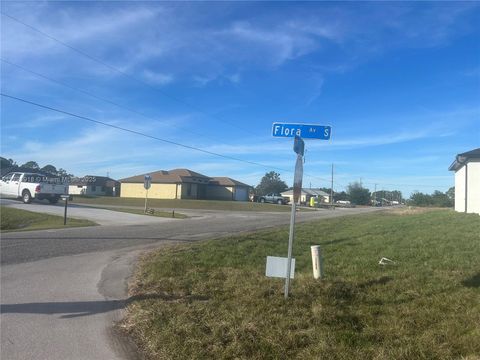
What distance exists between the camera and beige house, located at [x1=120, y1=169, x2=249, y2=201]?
223 feet

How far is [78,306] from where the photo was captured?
6.53 meters

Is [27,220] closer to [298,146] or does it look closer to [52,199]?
[52,199]

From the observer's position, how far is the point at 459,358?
13.7 ft

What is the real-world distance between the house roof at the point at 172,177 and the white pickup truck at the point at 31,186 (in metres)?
36.4

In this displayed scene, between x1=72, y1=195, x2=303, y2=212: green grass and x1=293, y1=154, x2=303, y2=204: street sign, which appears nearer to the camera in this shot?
x1=293, y1=154, x2=303, y2=204: street sign

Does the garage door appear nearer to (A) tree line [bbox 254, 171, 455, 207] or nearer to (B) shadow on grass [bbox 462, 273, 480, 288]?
(A) tree line [bbox 254, 171, 455, 207]

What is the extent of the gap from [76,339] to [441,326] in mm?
4023

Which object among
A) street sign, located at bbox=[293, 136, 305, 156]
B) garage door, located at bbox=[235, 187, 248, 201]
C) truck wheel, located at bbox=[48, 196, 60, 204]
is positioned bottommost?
truck wheel, located at bbox=[48, 196, 60, 204]

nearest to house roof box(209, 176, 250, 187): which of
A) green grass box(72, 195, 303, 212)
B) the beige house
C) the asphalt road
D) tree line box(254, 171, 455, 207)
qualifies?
the beige house

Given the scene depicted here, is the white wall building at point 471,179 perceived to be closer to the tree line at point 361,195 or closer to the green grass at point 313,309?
the green grass at point 313,309

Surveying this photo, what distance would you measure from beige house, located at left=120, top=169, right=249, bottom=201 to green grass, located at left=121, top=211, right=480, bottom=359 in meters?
58.5

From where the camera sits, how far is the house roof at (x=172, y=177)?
6838cm

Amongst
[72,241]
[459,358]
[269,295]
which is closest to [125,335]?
[269,295]

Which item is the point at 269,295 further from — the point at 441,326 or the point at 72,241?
the point at 72,241
